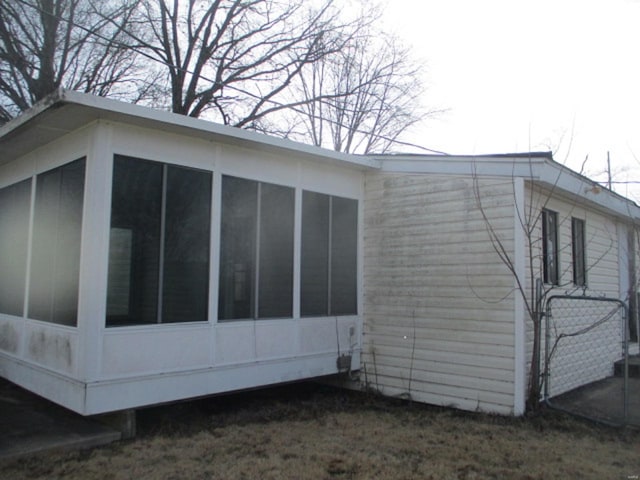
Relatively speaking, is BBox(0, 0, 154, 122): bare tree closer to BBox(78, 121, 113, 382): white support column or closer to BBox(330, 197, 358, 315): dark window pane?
BBox(330, 197, 358, 315): dark window pane

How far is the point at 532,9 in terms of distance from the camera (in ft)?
29.9

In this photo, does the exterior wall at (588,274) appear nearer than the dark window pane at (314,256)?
Yes

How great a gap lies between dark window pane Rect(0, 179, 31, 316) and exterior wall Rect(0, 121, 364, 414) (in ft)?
0.62

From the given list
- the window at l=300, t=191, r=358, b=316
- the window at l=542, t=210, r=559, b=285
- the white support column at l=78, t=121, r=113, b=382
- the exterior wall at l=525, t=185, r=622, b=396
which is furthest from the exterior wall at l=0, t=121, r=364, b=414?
the window at l=542, t=210, r=559, b=285

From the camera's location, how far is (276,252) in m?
6.38

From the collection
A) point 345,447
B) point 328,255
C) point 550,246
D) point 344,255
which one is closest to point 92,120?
point 328,255

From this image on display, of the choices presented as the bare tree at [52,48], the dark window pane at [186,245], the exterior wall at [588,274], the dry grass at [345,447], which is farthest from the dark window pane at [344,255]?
the bare tree at [52,48]

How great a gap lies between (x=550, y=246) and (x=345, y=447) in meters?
3.85

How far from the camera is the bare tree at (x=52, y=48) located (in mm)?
13314

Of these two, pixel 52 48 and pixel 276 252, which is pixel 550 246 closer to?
pixel 276 252

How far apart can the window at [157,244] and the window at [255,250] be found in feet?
0.88

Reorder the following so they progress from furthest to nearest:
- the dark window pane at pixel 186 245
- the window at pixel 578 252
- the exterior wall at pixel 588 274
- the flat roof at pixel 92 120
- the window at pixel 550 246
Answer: the window at pixel 578 252
the window at pixel 550 246
the exterior wall at pixel 588 274
the dark window pane at pixel 186 245
the flat roof at pixel 92 120

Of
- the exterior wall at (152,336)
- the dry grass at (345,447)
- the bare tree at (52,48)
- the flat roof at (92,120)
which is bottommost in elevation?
the dry grass at (345,447)

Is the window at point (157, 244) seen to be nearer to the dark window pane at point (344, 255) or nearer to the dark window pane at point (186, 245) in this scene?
the dark window pane at point (186, 245)
